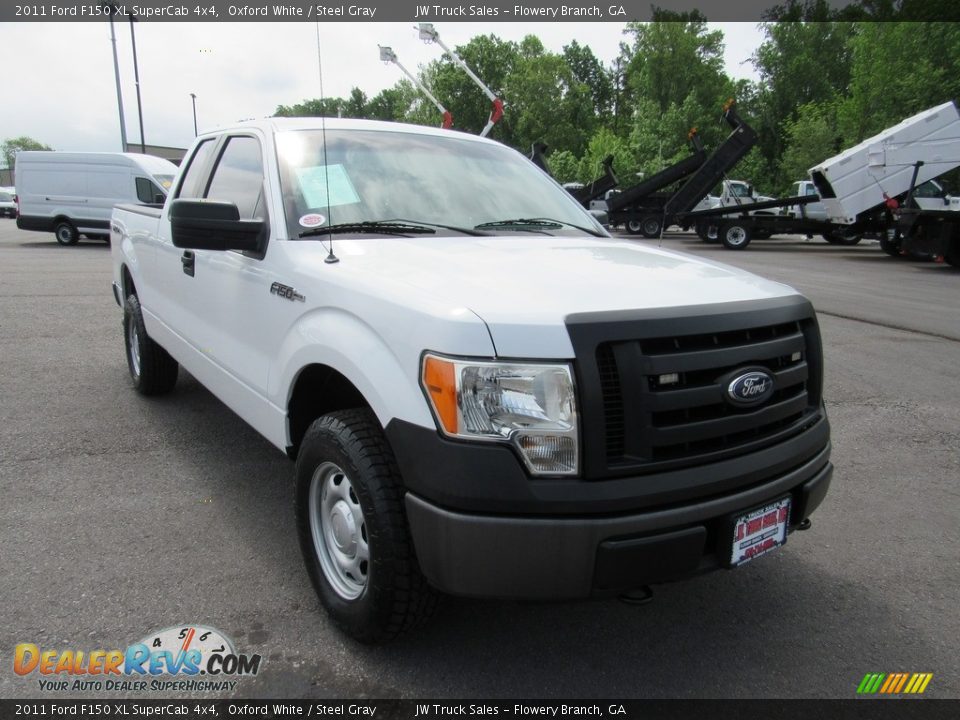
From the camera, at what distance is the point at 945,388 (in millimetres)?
5977

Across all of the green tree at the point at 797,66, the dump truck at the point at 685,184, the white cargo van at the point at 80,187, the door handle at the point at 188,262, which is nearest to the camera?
the door handle at the point at 188,262

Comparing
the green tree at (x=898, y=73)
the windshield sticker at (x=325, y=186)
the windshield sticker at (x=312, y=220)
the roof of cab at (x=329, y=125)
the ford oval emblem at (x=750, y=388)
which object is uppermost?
the green tree at (x=898, y=73)

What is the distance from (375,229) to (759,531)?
1.90 m

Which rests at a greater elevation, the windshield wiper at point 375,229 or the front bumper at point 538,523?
the windshield wiper at point 375,229

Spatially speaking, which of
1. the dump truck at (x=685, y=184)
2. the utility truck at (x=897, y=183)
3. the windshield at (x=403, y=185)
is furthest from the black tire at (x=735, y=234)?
the windshield at (x=403, y=185)

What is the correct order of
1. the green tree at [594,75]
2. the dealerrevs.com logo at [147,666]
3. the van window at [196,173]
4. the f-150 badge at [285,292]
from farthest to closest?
the green tree at [594,75], the van window at [196,173], the f-150 badge at [285,292], the dealerrevs.com logo at [147,666]

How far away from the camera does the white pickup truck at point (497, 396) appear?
1.98m

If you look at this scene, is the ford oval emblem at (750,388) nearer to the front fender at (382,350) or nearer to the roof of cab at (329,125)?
the front fender at (382,350)

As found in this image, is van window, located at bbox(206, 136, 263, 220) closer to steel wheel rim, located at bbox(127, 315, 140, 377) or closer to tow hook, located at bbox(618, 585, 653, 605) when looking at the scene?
steel wheel rim, located at bbox(127, 315, 140, 377)

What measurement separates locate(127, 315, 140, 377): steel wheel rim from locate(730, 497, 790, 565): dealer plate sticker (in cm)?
458

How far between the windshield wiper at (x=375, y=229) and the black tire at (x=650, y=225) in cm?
2322

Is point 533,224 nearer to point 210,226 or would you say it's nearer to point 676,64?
point 210,226

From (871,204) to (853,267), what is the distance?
2293mm

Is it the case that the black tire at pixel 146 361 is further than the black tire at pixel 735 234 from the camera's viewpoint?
No
